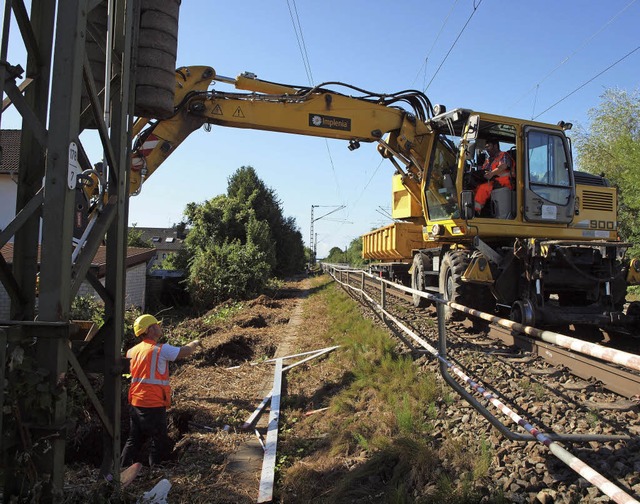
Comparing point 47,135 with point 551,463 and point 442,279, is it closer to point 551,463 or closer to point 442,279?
point 551,463

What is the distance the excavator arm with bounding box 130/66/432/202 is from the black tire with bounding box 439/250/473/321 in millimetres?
2169

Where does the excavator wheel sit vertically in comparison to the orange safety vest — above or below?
above

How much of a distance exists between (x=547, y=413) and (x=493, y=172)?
17.5 feet

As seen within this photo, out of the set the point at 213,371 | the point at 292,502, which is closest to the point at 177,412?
the point at 213,371

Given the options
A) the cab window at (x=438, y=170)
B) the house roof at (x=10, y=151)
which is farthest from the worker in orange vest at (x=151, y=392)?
the house roof at (x=10, y=151)

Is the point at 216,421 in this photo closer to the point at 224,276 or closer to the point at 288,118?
the point at 288,118

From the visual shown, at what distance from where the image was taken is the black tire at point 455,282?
26.0ft

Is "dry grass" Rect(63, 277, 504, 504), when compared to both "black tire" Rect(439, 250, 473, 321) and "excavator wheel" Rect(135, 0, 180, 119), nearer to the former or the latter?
"black tire" Rect(439, 250, 473, 321)

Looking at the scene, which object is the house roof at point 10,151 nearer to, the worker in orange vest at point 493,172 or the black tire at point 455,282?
the black tire at point 455,282

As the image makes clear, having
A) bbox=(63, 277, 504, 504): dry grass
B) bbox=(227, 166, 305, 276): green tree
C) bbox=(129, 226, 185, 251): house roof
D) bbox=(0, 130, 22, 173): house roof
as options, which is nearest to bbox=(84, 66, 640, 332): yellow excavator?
bbox=(63, 277, 504, 504): dry grass

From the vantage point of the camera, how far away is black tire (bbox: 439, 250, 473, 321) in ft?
26.0

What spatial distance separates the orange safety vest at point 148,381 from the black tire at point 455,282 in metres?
4.72

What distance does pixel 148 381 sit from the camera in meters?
4.72

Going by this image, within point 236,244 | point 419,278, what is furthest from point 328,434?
point 236,244
